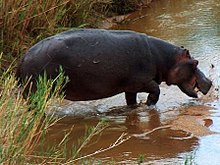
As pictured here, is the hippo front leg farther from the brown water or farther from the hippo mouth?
the hippo mouth

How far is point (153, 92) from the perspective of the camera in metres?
6.12

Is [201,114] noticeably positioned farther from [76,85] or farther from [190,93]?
[76,85]

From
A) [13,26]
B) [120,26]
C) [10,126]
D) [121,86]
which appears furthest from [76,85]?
[120,26]

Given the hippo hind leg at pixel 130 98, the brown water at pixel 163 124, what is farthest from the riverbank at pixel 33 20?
the hippo hind leg at pixel 130 98

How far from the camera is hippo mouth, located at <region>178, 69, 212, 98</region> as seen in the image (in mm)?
6316

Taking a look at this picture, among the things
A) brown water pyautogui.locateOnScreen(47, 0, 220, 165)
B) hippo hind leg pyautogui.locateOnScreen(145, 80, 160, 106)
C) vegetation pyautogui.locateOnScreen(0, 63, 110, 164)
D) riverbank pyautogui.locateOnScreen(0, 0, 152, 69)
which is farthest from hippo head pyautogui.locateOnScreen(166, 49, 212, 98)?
vegetation pyautogui.locateOnScreen(0, 63, 110, 164)

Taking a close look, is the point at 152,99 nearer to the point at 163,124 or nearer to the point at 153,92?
the point at 153,92

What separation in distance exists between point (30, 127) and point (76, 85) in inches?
82.1

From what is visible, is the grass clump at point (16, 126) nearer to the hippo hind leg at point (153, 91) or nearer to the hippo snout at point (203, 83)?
the hippo hind leg at point (153, 91)

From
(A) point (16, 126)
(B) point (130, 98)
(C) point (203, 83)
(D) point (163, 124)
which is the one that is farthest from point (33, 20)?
(A) point (16, 126)

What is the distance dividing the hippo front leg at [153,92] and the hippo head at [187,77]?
10.9 inches

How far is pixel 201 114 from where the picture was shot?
580cm

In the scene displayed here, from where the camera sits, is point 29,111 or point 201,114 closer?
point 29,111

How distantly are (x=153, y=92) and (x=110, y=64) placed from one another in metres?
0.59
